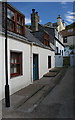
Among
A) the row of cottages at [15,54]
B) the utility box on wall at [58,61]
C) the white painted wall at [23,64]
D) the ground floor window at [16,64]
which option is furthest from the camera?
the utility box on wall at [58,61]

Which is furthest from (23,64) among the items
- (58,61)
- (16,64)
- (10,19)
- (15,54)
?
(58,61)

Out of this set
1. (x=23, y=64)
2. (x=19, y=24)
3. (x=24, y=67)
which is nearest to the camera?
(x=23, y=64)

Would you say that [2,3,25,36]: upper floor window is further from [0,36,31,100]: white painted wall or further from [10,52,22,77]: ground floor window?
[10,52,22,77]: ground floor window

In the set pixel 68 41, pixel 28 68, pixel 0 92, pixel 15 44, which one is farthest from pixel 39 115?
pixel 68 41

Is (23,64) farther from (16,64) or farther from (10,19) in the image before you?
(10,19)

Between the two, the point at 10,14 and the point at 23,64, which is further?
the point at 23,64

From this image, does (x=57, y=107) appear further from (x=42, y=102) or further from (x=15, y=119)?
(x=15, y=119)

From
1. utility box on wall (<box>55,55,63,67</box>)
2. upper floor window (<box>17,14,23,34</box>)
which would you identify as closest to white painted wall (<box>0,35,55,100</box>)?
upper floor window (<box>17,14,23,34</box>)

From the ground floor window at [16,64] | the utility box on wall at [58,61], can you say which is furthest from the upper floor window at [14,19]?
the utility box on wall at [58,61]

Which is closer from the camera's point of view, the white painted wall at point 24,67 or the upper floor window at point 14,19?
the white painted wall at point 24,67

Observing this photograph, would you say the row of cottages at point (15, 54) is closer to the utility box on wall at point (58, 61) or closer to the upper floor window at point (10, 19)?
the upper floor window at point (10, 19)

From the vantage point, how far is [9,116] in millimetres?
4301

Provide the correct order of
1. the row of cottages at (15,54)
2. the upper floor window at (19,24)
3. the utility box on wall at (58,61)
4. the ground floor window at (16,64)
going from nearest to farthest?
the row of cottages at (15,54), the ground floor window at (16,64), the upper floor window at (19,24), the utility box on wall at (58,61)

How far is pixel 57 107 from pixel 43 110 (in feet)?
2.11
